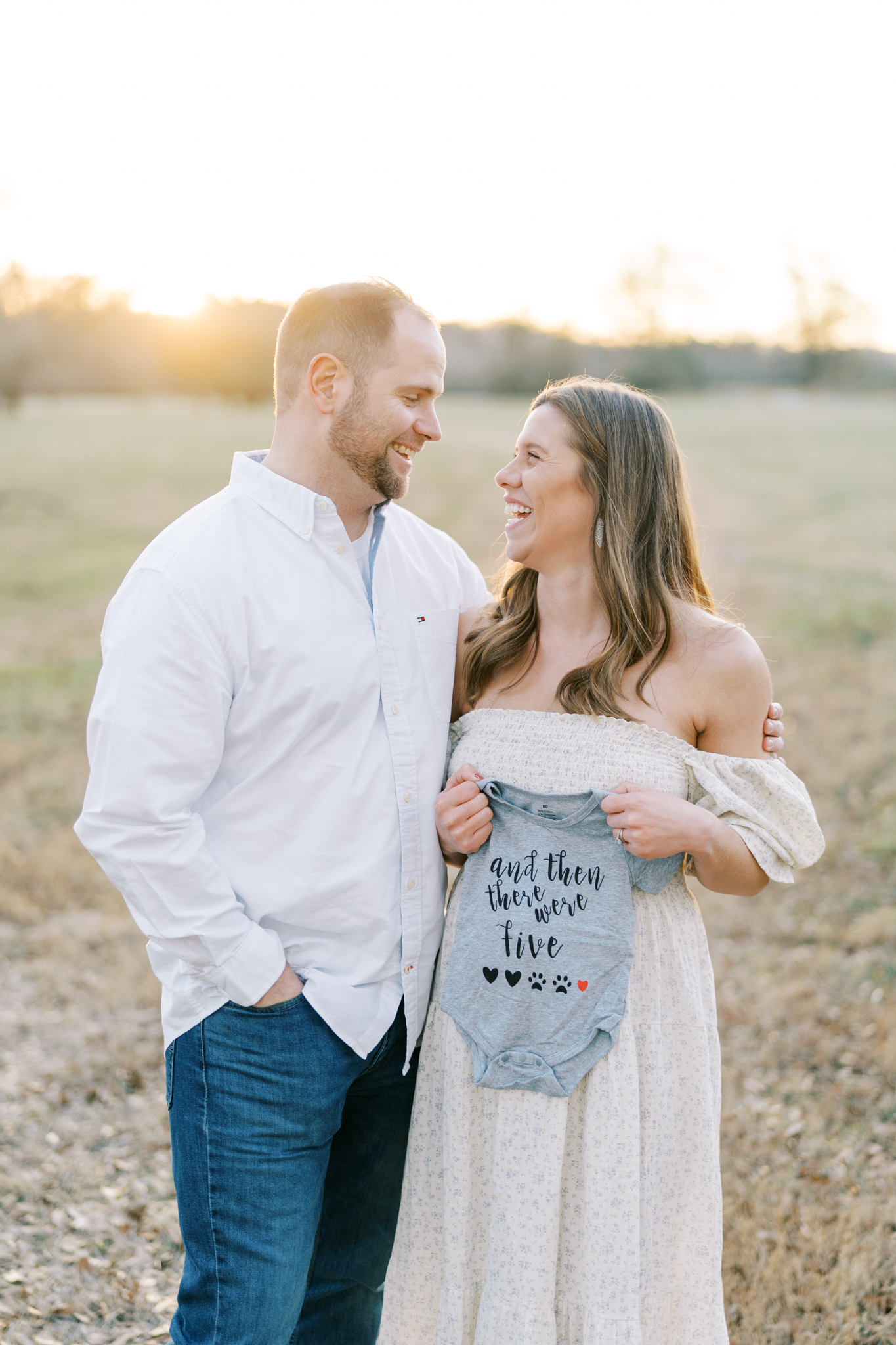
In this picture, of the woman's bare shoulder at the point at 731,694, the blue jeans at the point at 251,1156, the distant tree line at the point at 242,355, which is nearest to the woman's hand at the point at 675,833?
the woman's bare shoulder at the point at 731,694

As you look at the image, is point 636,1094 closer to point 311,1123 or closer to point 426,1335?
point 311,1123

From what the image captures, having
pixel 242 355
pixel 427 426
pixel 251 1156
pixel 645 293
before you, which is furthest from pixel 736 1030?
pixel 645 293

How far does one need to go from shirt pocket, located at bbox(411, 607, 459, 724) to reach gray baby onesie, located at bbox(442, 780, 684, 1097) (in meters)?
0.25

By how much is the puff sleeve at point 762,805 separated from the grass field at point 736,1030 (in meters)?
0.62

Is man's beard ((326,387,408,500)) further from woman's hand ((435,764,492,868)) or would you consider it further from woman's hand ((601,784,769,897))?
woman's hand ((601,784,769,897))

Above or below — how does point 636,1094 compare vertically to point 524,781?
below

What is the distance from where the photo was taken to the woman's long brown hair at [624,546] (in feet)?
8.46

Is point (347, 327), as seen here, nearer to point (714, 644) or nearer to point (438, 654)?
point (438, 654)

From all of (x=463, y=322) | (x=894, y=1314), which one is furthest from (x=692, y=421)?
(x=894, y=1314)

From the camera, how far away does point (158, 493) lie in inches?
861

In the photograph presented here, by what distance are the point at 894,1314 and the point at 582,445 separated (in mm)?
2775

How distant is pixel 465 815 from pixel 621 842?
13.9 inches

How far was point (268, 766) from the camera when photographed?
228cm

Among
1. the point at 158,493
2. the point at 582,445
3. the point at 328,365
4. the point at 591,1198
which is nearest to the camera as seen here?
the point at 591,1198
